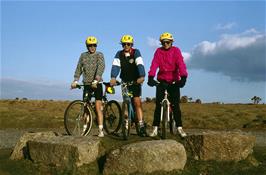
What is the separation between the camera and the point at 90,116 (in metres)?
12.4

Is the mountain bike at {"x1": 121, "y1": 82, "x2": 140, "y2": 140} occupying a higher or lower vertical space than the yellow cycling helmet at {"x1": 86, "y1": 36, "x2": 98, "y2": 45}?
lower

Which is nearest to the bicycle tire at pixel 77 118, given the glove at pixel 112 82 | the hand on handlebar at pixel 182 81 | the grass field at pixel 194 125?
the grass field at pixel 194 125

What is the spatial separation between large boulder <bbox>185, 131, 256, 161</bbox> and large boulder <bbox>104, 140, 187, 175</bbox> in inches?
48.3

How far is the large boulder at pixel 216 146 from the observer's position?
11109 mm

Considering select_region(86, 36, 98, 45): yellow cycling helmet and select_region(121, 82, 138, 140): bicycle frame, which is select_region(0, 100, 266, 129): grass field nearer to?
select_region(121, 82, 138, 140): bicycle frame

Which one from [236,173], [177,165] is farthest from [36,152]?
[236,173]

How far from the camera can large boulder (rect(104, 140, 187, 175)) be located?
32.0 feet

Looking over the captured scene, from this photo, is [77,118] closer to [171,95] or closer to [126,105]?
[126,105]

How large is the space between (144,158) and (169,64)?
10.2ft

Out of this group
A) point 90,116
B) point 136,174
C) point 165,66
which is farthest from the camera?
point 90,116

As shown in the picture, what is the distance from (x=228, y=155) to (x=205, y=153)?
0.65 meters

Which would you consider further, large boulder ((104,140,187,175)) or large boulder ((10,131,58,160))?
large boulder ((10,131,58,160))

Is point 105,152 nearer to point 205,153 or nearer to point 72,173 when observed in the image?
point 72,173

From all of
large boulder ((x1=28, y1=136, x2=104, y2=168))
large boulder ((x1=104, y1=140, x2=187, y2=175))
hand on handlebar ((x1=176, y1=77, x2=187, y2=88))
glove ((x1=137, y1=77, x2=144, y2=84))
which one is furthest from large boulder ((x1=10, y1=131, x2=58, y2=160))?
hand on handlebar ((x1=176, y1=77, x2=187, y2=88))
